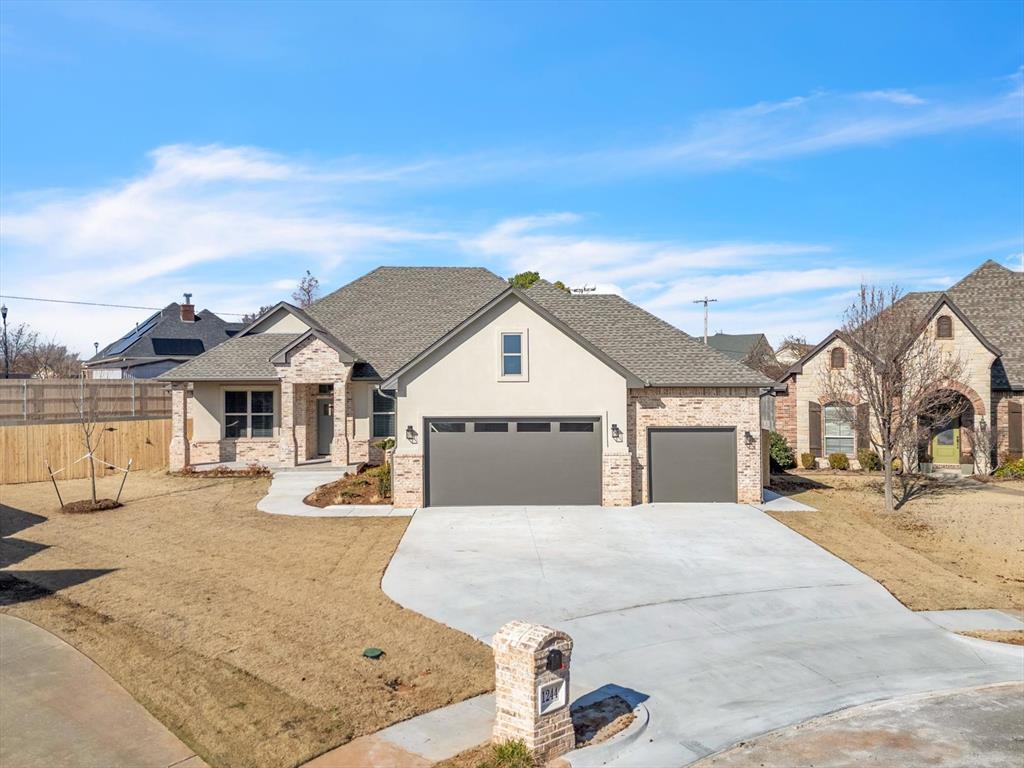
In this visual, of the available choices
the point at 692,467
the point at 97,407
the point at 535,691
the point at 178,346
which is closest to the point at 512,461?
the point at 692,467

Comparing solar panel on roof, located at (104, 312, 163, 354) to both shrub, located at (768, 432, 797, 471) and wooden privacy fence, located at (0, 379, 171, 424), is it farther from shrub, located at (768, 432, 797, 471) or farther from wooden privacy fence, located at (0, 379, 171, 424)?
shrub, located at (768, 432, 797, 471)

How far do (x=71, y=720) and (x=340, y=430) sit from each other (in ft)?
60.8

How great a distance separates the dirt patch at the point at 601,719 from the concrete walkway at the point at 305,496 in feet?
37.0

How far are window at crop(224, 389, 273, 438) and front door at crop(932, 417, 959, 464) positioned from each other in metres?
25.0

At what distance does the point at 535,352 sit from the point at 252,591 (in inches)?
409

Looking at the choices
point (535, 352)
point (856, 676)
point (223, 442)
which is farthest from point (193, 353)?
point (856, 676)

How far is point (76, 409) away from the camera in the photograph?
93.4 ft

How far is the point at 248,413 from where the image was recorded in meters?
27.0

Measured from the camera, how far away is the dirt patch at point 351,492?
66.1ft

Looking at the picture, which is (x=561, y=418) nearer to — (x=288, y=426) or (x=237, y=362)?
(x=288, y=426)

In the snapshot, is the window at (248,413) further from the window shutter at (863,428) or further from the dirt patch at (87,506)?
the window shutter at (863,428)

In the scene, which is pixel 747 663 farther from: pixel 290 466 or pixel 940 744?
pixel 290 466

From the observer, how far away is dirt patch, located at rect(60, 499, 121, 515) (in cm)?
1897

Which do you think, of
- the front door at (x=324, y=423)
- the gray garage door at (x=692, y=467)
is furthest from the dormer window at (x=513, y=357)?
the front door at (x=324, y=423)
